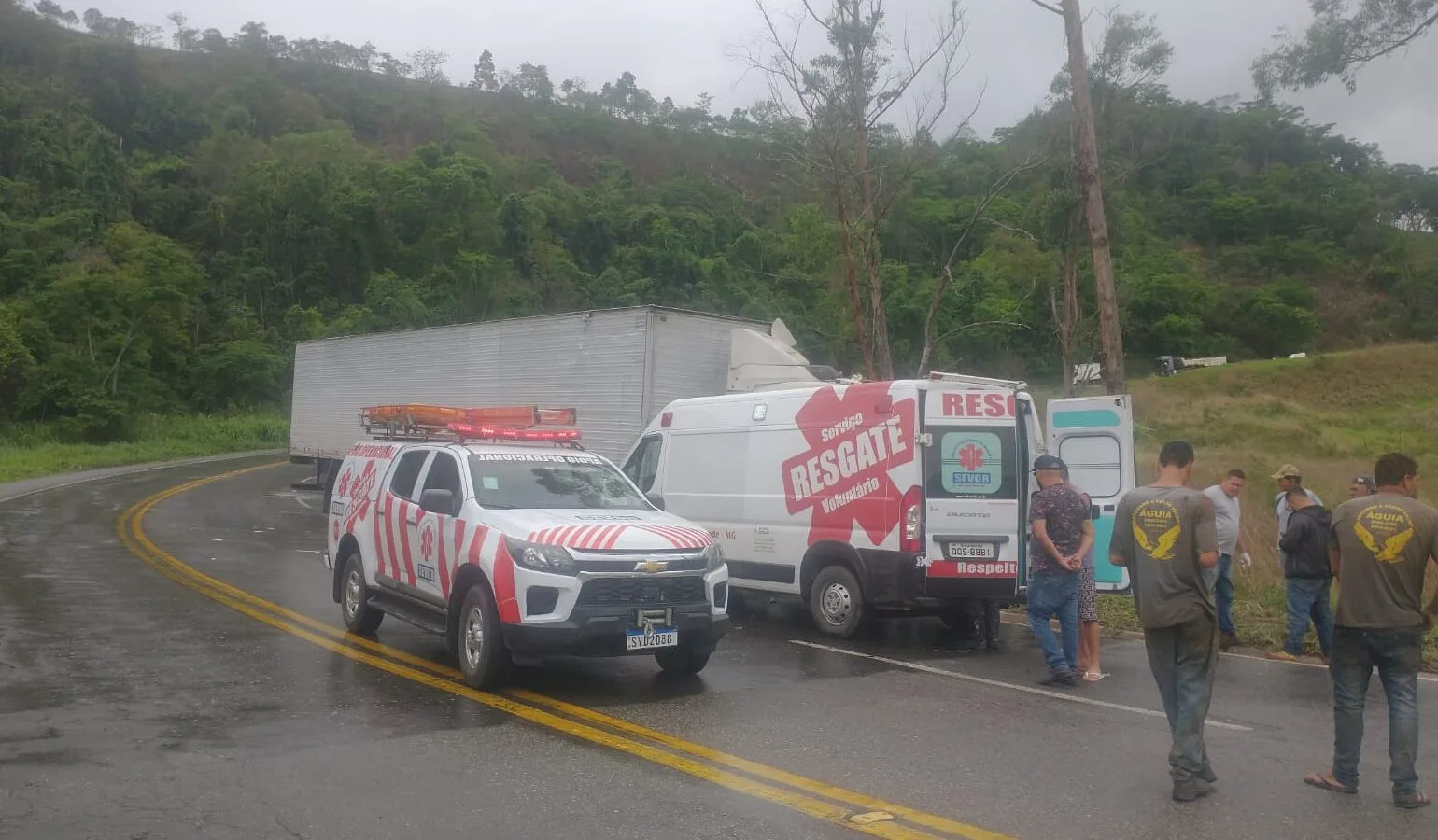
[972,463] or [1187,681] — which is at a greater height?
[972,463]

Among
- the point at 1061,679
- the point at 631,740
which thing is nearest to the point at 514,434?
the point at 631,740

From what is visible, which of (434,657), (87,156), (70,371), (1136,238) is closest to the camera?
(434,657)

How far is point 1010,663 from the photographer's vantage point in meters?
9.93

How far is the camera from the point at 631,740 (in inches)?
273

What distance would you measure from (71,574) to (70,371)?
38.9 metres

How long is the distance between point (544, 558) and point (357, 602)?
3.41 metres

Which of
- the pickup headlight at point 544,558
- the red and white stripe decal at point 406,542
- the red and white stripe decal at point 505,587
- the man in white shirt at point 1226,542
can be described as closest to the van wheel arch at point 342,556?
the red and white stripe decal at point 406,542

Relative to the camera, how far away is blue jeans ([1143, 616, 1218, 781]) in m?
5.89

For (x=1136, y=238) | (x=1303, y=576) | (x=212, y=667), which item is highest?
(x=1136, y=238)

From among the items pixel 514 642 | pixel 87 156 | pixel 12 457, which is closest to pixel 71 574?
pixel 514 642

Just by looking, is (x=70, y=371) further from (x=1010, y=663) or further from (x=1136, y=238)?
(x=1136, y=238)

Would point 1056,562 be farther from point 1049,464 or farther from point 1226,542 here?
point 1226,542

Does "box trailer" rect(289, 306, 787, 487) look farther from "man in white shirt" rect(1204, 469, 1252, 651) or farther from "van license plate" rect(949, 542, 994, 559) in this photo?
"man in white shirt" rect(1204, 469, 1252, 651)

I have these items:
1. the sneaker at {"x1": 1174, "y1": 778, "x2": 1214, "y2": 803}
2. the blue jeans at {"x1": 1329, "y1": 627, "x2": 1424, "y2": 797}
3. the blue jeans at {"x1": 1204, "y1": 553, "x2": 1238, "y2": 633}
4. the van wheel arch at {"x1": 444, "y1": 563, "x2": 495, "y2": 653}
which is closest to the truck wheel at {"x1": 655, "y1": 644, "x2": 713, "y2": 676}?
the van wheel arch at {"x1": 444, "y1": 563, "x2": 495, "y2": 653}
